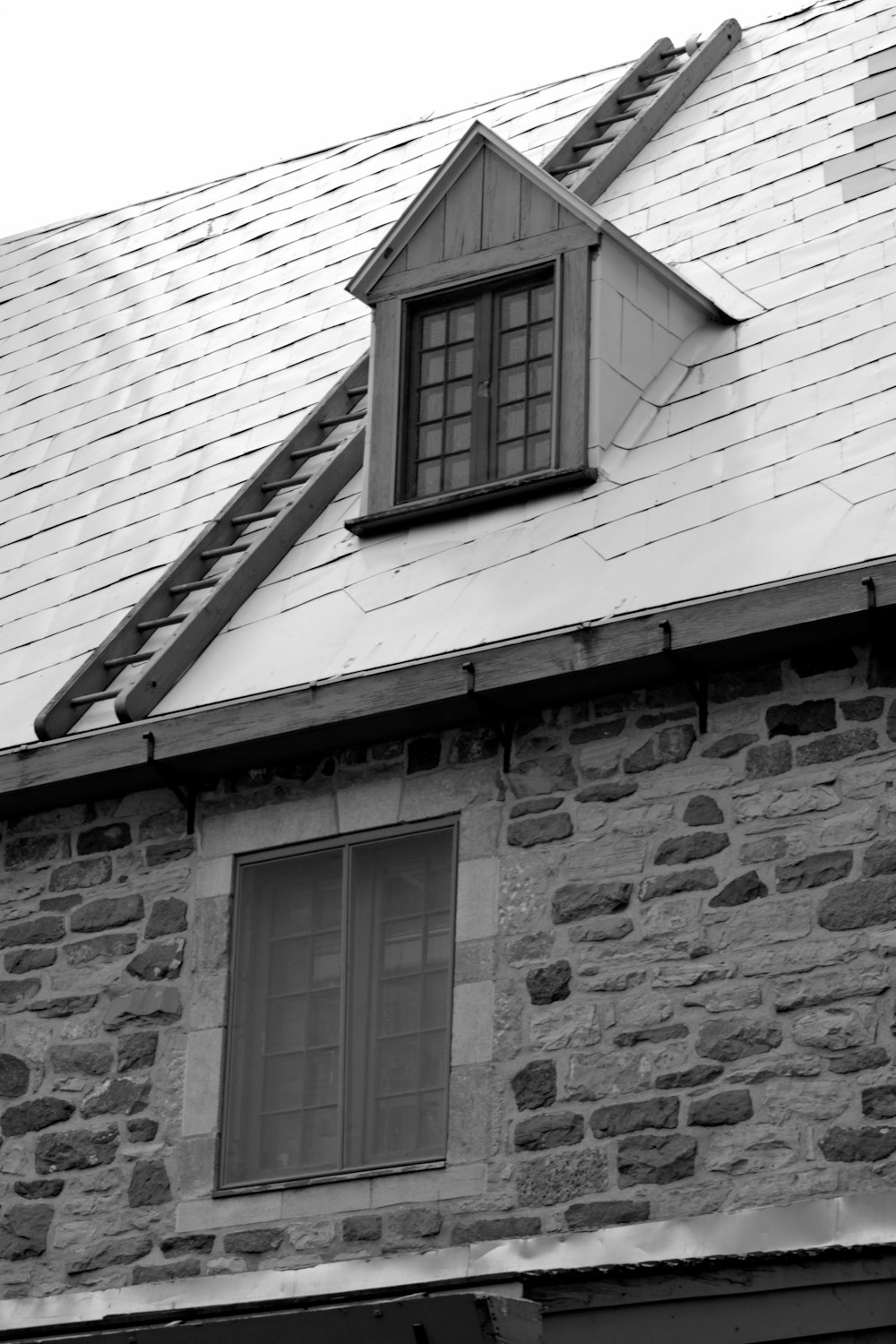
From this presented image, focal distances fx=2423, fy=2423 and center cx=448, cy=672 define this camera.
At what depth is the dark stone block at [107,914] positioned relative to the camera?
9.75 metres

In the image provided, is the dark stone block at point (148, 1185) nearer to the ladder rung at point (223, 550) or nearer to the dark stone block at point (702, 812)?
the dark stone block at point (702, 812)

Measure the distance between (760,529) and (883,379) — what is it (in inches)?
37.0

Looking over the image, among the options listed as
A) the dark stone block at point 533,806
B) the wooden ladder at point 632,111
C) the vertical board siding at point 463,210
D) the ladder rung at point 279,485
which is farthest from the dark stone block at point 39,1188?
the wooden ladder at point 632,111

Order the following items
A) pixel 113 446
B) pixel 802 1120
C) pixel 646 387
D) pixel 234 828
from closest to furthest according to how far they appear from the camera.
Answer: pixel 802 1120
pixel 234 828
pixel 646 387
pixel 113 446

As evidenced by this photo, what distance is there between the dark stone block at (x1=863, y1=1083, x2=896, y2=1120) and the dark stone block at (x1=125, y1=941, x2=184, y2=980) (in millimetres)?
2860

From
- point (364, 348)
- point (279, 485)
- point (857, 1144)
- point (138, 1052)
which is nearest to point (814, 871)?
point (857, 1144)

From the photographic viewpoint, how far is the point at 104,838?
10.0m

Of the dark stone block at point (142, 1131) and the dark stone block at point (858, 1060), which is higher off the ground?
the dark stone block at point (142, 1131)

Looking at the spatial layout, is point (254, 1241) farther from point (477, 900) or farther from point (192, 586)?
point (192, 586)

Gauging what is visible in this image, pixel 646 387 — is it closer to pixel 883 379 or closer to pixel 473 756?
pixel 883 379

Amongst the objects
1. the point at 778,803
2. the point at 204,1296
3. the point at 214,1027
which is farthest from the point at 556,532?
the point at 204,1296

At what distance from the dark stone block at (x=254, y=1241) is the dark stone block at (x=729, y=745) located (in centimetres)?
236

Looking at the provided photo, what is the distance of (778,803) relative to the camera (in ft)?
28.5

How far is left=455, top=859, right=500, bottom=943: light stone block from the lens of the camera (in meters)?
9.05
